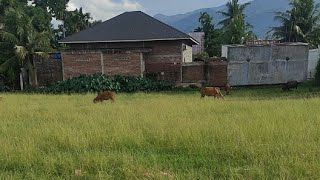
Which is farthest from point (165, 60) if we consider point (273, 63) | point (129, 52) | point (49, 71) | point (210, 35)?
point (210, 35)

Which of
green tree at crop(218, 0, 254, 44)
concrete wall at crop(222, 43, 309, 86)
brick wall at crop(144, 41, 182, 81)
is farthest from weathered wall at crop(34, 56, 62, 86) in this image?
green tree at crop(218, 0, 254, 44)

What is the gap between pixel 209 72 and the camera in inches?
1100

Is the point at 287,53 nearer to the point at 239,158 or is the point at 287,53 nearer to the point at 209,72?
the point at 209,72

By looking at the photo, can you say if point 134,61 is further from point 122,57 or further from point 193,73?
point 193,73

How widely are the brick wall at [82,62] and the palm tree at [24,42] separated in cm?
160

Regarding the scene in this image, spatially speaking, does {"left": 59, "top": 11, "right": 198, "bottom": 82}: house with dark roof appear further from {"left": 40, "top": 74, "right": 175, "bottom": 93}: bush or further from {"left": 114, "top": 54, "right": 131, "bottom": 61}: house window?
{"left": 40, "top": 74, "right": 175, "bottom": 93}: bush

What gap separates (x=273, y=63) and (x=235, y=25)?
66.5ft

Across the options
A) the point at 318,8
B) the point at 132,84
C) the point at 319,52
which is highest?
the point at 318,8

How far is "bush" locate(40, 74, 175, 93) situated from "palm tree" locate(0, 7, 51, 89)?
2567 millimetres

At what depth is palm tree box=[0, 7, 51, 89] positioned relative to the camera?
2758 cm

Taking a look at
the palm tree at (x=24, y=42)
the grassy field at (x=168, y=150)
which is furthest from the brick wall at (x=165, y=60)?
the grassy field at (x=168, y=150)

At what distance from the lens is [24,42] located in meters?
28.0

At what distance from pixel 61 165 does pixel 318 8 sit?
4494cm

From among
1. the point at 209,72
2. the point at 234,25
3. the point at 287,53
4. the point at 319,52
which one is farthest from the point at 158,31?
the point at 234,25
